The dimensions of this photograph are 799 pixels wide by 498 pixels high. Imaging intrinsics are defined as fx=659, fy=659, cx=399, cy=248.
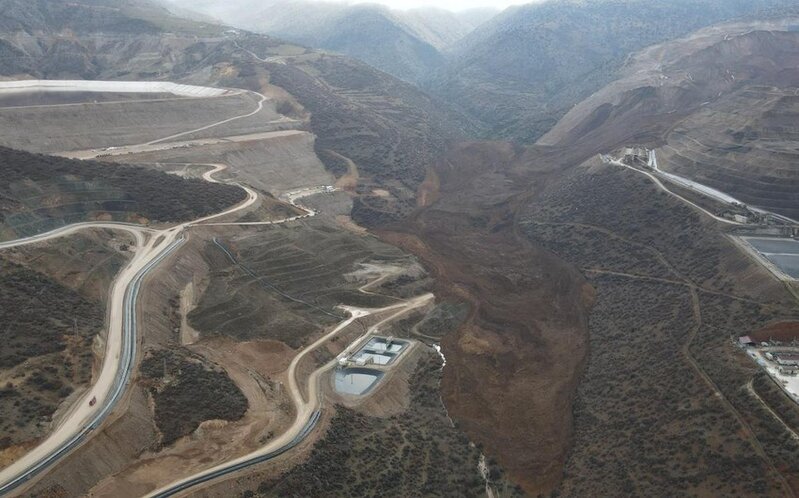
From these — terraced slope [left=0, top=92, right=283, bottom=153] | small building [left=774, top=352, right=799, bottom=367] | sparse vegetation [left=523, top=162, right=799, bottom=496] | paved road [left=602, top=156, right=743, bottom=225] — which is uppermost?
paved road [left=602, top=156, right=743, bottom=225]

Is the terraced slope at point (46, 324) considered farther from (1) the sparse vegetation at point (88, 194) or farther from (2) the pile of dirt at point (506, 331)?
(2) the pile of dirt at point (506, 331)

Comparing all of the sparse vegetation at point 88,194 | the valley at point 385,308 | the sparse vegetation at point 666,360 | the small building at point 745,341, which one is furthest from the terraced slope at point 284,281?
the small building at point 745,341

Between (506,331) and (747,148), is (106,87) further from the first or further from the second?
(747,148)

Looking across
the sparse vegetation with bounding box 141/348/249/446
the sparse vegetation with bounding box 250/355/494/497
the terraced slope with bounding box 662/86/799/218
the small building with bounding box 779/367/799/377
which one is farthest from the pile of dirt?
the terraced slope with bounding box 662/86/799/218

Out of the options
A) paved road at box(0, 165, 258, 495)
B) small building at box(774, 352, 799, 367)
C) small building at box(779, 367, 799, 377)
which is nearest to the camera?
paved road at box(0, 165, 258, 495)

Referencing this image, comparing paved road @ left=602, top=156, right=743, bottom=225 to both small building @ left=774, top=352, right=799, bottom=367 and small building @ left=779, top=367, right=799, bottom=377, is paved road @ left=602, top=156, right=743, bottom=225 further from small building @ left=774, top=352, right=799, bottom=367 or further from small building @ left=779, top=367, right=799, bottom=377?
small building @ left=779, top=367, right=799, bottom=377

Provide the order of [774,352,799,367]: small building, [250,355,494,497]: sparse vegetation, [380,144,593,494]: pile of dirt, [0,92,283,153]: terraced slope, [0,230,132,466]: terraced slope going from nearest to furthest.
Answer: [0,230,132,466]: terraced slope
[250,355,494,497]: sparse vegetation
[774,352,799,367]: small building
[380,144,593,494]: pile of dirt
[0,92,283,153]: terraced slope

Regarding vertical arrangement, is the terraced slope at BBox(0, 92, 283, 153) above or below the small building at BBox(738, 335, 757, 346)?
below
